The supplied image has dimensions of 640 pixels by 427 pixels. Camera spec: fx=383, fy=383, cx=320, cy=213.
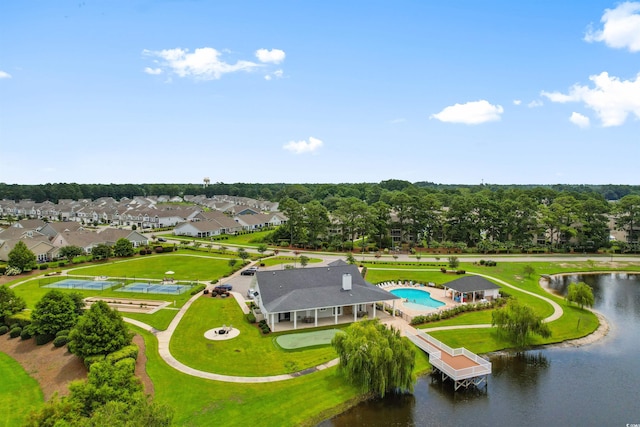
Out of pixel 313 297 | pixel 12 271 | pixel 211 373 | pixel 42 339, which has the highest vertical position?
pixel 313 297

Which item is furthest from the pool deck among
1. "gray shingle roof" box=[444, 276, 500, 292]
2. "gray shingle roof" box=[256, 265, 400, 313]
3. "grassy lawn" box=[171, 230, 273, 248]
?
"grassy lawn" box=[171, 230, 273, 248]

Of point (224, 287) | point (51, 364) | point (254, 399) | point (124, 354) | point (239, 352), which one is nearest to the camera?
point (254, 399)

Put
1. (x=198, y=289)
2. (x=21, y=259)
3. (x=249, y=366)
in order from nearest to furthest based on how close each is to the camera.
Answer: (x=249, y=366) < (x=198, y=289) < (x=21, y=259)

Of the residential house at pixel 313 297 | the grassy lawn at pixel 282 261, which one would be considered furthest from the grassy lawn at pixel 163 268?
the residential house at pixel 313 297

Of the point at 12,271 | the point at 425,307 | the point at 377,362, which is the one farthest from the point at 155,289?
the point at 377,362

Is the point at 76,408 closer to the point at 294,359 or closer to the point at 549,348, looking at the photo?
the point at 294,359

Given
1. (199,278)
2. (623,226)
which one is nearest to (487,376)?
(199,278)

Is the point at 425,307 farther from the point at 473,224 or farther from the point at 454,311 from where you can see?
the point at 473,224

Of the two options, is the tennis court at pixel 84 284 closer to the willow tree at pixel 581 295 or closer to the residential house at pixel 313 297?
the residential house at pixel 313 297
